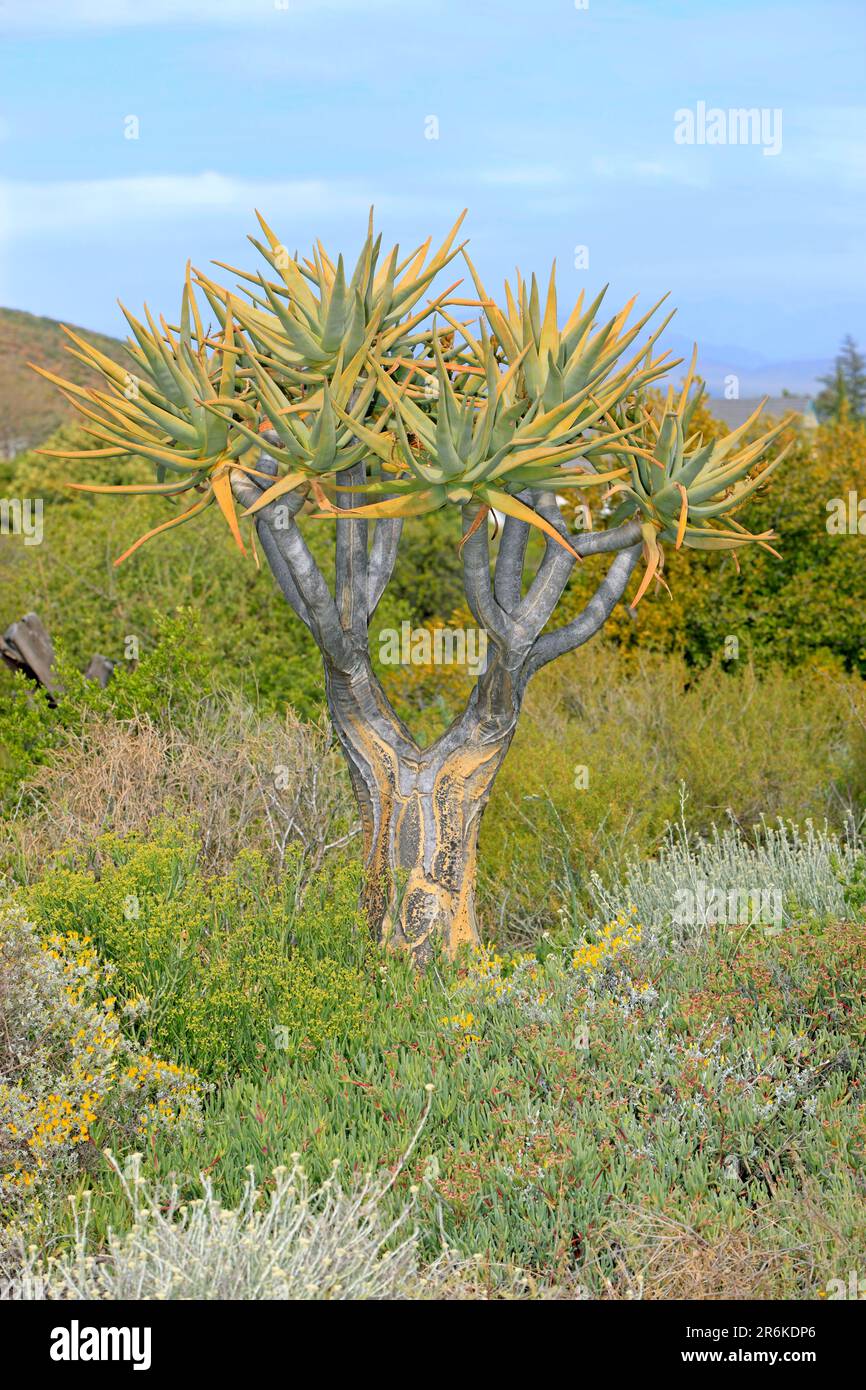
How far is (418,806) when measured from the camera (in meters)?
6.23

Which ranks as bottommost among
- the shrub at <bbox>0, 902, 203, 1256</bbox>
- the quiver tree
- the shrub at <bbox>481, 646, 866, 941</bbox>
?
the shrub at <bbox>0, 902, 203, 1256</bbox>

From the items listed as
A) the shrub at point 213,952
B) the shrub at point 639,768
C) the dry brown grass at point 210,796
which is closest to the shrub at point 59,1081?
the shrub at point 213,952

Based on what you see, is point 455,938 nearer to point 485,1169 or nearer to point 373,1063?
point 373,1063

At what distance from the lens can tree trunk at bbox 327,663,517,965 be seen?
6180mm

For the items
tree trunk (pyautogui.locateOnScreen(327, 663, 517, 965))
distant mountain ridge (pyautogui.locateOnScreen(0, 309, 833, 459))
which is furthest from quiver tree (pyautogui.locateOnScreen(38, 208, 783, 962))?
distant mountain ridge (pyautogui.locateOnScreen(0, 309, 833, 459))

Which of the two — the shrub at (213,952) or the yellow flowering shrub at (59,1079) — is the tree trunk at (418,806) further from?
the yellow flowering shrub at (59,1079)

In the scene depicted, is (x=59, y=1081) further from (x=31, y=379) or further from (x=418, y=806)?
(x=31, y=379)

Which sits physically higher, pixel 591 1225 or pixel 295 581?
pixel 295 581

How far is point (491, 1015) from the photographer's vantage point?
5.30m

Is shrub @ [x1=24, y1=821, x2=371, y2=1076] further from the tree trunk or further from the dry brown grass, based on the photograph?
the dry brown grass

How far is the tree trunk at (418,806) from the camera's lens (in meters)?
6.18
